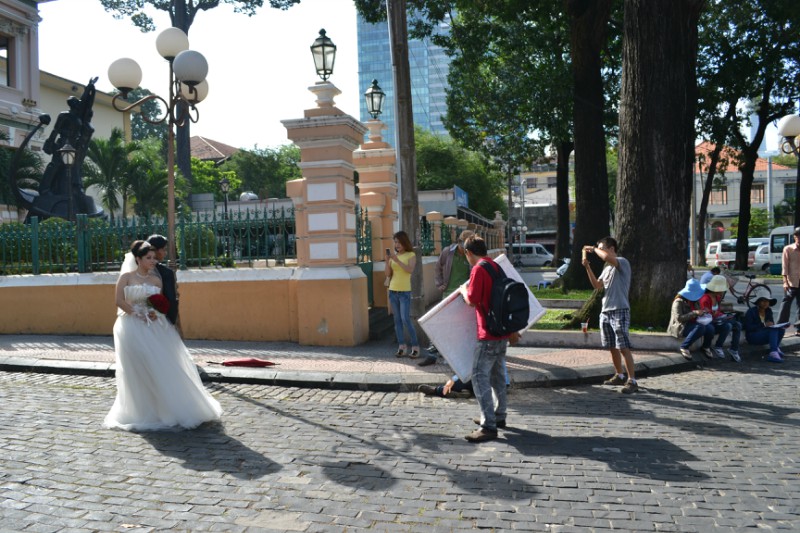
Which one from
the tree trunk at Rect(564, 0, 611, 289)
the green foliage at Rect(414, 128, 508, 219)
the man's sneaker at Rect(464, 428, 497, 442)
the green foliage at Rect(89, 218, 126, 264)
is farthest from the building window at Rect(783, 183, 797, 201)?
the man's sneaker at Rect(464, 428, 497, 442)

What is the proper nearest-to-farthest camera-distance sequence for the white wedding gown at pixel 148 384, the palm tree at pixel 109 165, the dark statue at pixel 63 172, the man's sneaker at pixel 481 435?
the man's sneaker at pixel 481 435 → the white wedding gown at pixel 148 384 → the dark statue at pixel 63 172 → the palm tree at pixel 109 165

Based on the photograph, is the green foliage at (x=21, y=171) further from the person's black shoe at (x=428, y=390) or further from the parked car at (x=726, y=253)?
the parked car at (x=726, y=253)

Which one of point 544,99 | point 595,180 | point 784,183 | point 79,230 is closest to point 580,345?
point 595,180

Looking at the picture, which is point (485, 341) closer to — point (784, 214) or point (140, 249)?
point (140, 249)

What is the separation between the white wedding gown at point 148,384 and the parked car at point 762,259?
30.9 m

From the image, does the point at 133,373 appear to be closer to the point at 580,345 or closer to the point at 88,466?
the point at 88,466

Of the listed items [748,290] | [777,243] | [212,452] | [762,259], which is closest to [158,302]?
[212,452]

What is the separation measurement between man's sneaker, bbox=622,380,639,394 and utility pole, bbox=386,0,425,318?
118 inches

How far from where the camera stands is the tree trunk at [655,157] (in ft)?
33.8

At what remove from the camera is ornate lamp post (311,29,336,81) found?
389 inches

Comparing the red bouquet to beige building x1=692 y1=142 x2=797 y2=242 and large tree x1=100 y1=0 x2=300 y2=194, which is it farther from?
beige building x1=692 y1=142 x2=797 y2=242

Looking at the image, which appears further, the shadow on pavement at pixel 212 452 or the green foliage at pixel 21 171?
the green foliage at pixel 21 171

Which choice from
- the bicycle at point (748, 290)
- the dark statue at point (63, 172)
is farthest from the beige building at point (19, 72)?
the bicycle at point (748, 290)

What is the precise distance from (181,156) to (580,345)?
96.9ft
